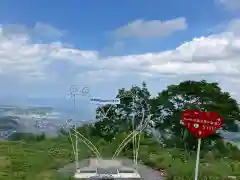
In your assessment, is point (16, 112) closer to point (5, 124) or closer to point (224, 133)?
point (5, 124)

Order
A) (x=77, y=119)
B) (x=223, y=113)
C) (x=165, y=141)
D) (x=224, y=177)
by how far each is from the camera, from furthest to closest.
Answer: (x=165, y=141)
(x=223, y=113)
(x=77, y=119)
(x=224, y=177)

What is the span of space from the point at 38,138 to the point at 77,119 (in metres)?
9.01

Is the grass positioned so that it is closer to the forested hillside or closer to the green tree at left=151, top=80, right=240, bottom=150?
the forested hillside

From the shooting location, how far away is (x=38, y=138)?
24.3m

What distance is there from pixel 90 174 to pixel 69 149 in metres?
6.36

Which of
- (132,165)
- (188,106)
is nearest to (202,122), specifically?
(132,165)

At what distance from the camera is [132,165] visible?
663 inches

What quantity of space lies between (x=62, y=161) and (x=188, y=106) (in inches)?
333

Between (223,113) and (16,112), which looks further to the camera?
(223,113)

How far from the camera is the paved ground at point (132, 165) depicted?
14398 mm

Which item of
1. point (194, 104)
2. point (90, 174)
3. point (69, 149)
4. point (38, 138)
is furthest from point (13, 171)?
point (194, 104)

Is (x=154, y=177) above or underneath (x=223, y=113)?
underneath

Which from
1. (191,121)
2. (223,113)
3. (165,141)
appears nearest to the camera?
(191,121)

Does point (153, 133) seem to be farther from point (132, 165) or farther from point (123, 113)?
point (132, 165)
